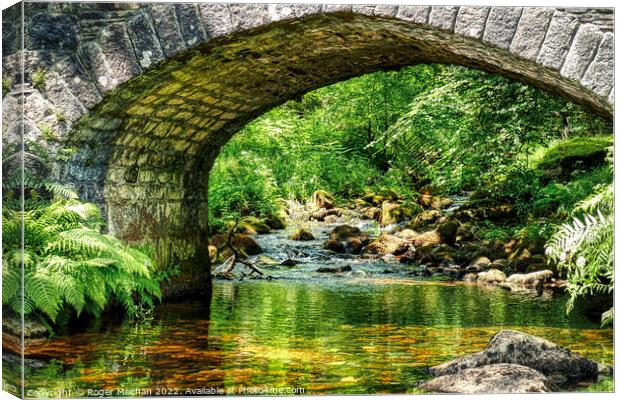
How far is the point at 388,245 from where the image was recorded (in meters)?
13.0

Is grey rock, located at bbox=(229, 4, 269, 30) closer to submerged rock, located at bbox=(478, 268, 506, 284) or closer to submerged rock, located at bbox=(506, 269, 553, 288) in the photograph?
submerged rock, located at bbox=(506, 269, 553, 288)

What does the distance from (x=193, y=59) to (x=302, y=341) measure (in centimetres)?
221

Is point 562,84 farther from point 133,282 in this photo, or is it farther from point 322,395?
point 133,282

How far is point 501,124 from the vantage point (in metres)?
9.96

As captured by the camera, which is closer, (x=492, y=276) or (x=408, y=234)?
(x=492, y=276)

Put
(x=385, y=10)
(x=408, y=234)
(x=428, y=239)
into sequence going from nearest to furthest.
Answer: (x=385, y=10) → (x=428, y=239) → (x=408, y=234)

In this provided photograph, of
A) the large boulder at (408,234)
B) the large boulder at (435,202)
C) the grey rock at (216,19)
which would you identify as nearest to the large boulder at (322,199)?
the large boulder at (408,234)

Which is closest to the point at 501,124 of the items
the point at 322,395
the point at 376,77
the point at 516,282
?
the point at 516,282

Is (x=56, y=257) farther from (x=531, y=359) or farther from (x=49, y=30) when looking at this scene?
(x=531, y=359)

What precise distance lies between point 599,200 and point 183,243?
15.4 feet

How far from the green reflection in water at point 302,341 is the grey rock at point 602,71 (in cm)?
181

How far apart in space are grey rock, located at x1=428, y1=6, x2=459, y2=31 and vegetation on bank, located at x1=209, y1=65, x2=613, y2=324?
3615 mm

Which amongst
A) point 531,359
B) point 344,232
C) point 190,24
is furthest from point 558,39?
point 344,232

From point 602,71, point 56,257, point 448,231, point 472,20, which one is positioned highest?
point 472,20
